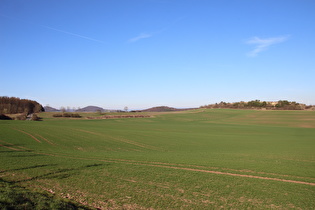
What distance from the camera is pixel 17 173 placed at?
13648 millimetres

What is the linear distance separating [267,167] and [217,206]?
1031cm

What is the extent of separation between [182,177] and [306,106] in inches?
4634

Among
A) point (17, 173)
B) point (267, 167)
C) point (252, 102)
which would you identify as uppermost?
point (252, 102)

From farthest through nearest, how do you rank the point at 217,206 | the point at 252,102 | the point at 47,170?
the point at 252,102, the point at 47,170, the point at 217,206

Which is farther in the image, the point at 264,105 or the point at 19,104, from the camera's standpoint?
the point at 19,104

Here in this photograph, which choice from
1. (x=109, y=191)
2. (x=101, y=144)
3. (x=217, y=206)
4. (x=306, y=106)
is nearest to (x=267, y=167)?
(x=217, y=206)

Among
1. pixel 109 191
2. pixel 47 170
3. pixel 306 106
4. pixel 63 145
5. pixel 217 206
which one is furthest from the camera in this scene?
pixel 306 106

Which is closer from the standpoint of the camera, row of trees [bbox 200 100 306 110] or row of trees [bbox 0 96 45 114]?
row of trees [bbox 200 100 306 110]

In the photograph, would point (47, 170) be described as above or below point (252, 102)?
below

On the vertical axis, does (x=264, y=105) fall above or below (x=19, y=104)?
below

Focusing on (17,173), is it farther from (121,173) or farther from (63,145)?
(63,145)

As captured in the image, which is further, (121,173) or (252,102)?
(252,102)

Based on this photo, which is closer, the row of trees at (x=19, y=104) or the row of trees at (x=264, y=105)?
the row of trees at (x=264, y=105)

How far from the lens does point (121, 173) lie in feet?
48.3
